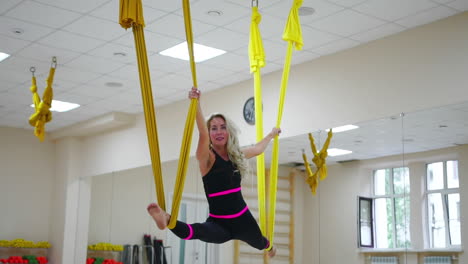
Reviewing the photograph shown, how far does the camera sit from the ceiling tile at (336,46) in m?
7.34

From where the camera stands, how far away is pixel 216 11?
6559mm

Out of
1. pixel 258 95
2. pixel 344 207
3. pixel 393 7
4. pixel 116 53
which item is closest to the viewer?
pixel 258 95

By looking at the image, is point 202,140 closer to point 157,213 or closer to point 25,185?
point 157,213

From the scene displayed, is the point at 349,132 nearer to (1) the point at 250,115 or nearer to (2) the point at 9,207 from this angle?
(1) the point at 250,115

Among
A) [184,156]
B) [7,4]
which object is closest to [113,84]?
[7,4]

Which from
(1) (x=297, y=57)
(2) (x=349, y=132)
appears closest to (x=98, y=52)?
(1) (x=297, y=57)

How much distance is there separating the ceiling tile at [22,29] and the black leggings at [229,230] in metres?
3.96

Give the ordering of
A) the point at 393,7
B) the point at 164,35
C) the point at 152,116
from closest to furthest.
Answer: the point at 152,116 → the point at 393,7 → the point at 164,35

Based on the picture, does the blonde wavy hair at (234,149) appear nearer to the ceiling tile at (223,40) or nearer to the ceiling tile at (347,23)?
the ceiling tile at (347,23)

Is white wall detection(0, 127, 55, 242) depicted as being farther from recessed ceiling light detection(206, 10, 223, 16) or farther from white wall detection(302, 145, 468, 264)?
recessed ceiling light detection(206, 10, 223, 16)

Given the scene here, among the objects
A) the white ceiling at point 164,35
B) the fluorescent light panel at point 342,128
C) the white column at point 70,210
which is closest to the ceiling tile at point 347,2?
the white ceiling at point 164,35

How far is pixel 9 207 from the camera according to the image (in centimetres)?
1232

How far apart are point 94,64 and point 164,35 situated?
1.65 meters

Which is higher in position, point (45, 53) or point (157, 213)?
point (45, 53)
